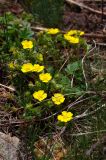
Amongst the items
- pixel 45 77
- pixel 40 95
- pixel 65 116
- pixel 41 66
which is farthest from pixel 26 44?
pixel 65 116

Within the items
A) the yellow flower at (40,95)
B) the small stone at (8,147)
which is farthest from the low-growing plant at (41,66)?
the small stone at (8,147)

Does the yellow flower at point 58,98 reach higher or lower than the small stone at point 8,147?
higher

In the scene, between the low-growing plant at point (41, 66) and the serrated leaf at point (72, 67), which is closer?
the low-growing plant at point (41, 66)

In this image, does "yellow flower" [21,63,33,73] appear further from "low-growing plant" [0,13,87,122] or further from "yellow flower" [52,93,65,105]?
"yellow flower" [52,93,65,105]

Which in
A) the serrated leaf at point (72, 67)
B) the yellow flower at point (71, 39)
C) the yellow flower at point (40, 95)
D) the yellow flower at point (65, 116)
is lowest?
the yellow flower at point (65, 116)

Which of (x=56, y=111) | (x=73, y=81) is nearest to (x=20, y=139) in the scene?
(x=56, y=111)

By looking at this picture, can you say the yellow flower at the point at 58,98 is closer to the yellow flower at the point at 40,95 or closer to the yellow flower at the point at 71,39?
the yellow flower at the point at 40,95

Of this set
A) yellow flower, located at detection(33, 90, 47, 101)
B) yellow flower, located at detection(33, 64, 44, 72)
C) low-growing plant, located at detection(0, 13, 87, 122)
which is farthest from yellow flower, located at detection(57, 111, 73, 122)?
yellow flower, located at detection(33, 64, 44, 72)
